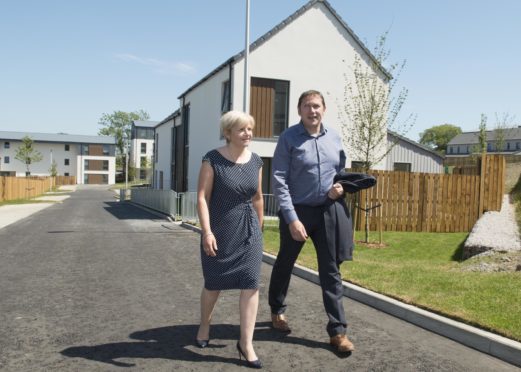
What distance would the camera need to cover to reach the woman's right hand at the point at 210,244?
3.41 meters

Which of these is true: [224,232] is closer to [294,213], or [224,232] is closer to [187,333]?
[294,213]

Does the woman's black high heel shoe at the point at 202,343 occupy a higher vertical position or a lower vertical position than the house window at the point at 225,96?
lower

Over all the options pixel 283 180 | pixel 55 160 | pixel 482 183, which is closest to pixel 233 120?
pixel 283 180

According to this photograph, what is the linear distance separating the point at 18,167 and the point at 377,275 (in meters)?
84.2

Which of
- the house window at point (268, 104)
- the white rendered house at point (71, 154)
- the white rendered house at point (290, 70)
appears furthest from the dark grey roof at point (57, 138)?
the house window at point (268, 104)

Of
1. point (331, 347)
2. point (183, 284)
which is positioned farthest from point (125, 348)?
point (183, 284)

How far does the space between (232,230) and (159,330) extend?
55.2 inches

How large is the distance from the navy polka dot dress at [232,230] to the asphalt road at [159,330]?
0.63 metres

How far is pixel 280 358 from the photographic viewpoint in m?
3.57

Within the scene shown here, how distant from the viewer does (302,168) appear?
154 inches

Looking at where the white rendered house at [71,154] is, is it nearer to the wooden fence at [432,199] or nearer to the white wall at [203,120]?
the white wall at [203,120]

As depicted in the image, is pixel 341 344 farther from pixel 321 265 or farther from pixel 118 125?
pixel 118 125

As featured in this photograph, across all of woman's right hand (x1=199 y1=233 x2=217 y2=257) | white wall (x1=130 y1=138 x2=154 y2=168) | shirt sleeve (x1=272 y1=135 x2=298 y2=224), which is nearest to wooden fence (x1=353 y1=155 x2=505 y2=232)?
shirt sleeve (x1=272 y1=135 x2=298 y2=224)

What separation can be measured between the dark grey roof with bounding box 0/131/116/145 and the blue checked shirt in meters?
85.9
